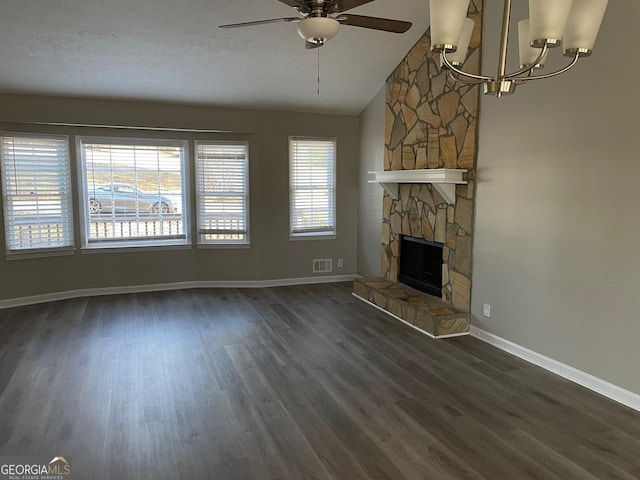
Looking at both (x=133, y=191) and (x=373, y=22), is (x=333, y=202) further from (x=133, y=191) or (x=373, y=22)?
(x=373, y=22)

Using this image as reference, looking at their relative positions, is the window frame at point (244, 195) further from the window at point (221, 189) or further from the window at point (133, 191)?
the window at point (133, 191)

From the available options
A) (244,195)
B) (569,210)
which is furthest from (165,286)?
(569,210)

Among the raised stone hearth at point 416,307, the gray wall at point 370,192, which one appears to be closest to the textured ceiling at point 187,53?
the gray wall at point 370,192

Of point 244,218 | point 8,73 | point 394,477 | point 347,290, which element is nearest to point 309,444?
point 394,477

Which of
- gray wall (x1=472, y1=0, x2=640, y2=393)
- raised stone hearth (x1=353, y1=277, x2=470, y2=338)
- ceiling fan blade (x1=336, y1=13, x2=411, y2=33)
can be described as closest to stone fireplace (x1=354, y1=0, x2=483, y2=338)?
raised stone hearth (x1=353, y1=277, x2=470, y2=338)

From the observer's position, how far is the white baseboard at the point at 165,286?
19.3ft

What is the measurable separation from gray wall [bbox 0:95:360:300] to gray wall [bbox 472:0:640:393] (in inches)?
114

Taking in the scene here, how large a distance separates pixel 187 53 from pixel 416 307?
3742mm

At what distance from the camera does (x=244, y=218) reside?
22.4 feet

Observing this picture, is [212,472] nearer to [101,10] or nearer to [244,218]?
[101,10]

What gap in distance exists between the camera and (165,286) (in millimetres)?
6672

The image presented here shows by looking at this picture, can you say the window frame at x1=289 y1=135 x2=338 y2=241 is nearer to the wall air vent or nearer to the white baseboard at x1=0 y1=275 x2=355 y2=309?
the wall air vent

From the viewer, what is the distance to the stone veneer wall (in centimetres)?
470

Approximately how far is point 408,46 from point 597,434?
14.6ft
